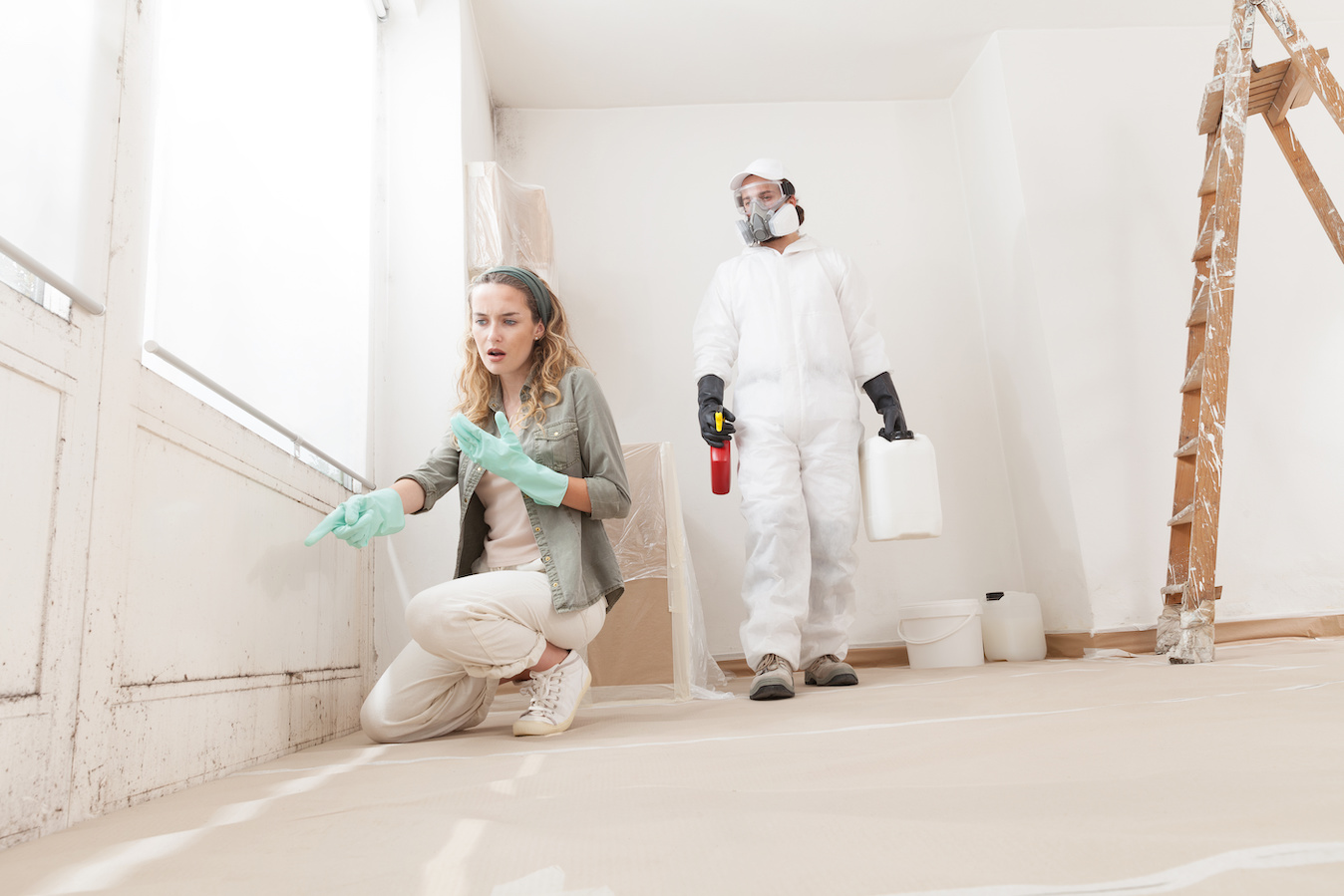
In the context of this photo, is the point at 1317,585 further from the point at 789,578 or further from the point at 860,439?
the point at 789,578

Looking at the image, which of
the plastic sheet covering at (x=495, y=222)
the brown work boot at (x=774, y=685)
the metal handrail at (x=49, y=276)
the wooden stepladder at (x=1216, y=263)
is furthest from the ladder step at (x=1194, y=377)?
the metal handrail at (x=49, y=276)

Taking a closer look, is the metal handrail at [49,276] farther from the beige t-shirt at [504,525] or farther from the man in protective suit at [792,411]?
the man in protective suit at [792,411]

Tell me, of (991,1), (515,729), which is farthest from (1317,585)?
(515,729)

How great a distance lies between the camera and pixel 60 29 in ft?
2.99

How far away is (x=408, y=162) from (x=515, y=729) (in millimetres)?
1751

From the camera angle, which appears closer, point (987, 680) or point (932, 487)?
point (987, 680)

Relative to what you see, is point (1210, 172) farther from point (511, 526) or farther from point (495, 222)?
point (511, 526)

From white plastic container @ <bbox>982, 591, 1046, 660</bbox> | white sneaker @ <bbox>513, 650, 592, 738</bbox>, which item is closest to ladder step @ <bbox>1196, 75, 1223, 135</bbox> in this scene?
white plastic container @ <bbox>982, 591, 1046, 660</bbox>

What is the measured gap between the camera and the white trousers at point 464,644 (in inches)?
56.8

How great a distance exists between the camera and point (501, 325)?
1.70 meters

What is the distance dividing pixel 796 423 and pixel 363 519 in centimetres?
122

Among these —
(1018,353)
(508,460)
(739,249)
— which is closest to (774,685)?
(508,460)

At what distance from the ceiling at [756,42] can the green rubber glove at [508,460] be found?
205cm

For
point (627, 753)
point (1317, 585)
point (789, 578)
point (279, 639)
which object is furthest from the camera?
point (1317, 585)
